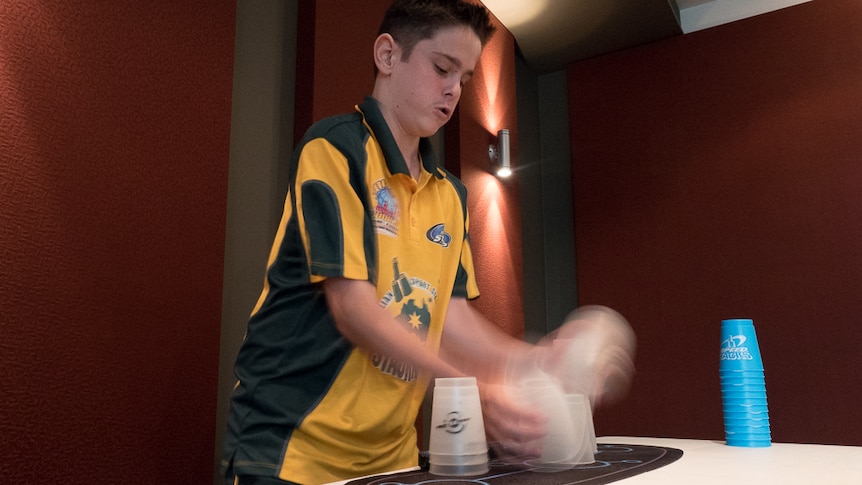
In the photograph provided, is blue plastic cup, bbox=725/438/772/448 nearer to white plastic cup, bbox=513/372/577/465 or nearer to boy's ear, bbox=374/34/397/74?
white plastic cup, bbox=513/372/577/465

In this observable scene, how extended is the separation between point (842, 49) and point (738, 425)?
8.92 feet

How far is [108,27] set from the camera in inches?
56.3

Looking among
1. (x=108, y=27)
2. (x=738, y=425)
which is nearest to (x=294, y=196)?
(x=108, y=27)

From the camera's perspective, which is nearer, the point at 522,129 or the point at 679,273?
the point at 679,273

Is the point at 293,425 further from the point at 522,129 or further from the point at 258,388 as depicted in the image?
the point at 522,129

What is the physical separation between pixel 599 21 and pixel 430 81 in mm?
2556

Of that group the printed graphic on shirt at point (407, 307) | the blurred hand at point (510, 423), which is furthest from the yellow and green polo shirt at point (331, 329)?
the blurred hand at point (510, 423)

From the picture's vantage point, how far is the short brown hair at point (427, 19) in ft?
4.33

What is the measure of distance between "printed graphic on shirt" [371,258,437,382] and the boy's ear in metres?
0.41

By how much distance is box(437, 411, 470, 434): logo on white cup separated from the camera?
899mm

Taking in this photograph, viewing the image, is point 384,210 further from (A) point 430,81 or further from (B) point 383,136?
(A) point 430,81

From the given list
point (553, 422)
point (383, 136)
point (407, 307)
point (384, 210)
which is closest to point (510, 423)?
point (553, 422)

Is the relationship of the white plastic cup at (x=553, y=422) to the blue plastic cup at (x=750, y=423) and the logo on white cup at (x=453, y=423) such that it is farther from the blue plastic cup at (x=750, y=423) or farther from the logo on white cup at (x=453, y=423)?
the blue plastic cup at (x=750, y=423)

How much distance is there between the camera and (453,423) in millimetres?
903
